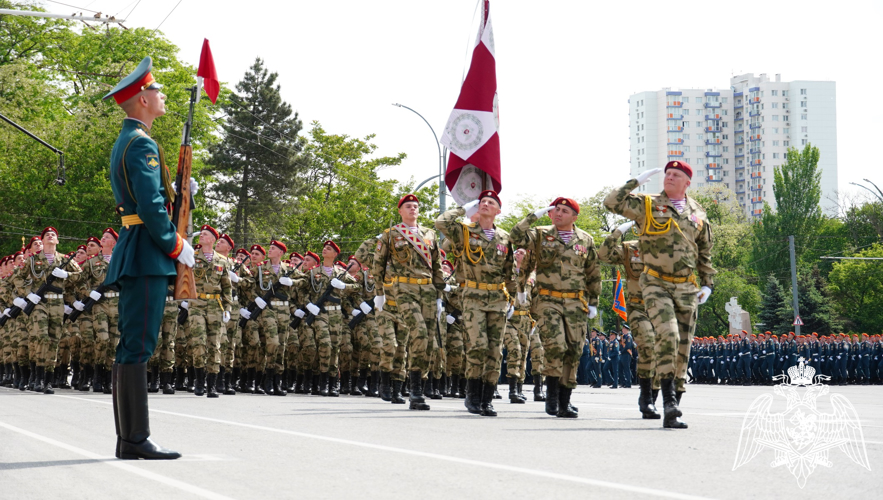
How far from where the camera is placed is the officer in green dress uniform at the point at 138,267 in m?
5.69

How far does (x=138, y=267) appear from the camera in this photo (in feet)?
19.0

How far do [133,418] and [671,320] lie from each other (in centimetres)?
488

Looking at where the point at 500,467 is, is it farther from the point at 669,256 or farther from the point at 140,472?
the point at 669,256

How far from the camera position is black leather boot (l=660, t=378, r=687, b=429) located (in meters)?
8.32

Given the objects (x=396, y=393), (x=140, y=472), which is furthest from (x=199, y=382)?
(x=140, y=472)

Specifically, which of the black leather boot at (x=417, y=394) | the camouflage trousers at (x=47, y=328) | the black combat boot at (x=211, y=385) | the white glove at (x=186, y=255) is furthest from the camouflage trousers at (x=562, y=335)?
the camouflage trousers at (x=47, y=328)

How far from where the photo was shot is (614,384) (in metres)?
30.5

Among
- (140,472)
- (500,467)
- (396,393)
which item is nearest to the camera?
(140,472)

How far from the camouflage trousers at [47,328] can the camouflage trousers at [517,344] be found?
7.12m

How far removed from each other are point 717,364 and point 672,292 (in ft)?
94.3

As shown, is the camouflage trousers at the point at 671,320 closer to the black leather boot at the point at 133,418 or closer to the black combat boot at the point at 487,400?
the black combat boot at the point at 487,400

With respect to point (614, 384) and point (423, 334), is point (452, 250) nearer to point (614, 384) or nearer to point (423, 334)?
point (423, 334)

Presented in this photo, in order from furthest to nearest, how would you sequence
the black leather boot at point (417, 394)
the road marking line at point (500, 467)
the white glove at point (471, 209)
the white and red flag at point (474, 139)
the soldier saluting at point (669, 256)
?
the white and red flag at point (474, 139), the black leather boot at point (417, 394), the white glove at point (471, 209), the soldier saluting at point (669, 256), the road marking line at point (500, 467)
